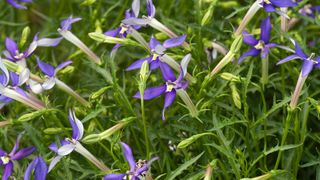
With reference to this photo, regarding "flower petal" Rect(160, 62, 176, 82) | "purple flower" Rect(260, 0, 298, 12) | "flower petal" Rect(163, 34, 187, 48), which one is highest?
"purple flower" Rect(260, 0, 298, 12)

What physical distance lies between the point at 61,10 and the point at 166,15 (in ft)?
1.78

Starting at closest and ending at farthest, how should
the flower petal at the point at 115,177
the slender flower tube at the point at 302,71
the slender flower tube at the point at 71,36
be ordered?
the flower petal at the point at 115,177 → the slender flower tube at the point at 302,71 → the slender flower tube at the point at 71,36

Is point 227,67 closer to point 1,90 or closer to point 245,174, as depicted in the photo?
point 245,174

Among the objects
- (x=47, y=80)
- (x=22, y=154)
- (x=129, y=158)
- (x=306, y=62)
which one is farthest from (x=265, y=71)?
(x=22, y=154)

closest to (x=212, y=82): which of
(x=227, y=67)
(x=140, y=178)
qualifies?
(x=227, y=67)

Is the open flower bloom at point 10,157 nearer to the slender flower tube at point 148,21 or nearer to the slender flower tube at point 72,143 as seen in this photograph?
the slender flower tube at point 72,143

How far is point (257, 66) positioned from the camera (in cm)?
218

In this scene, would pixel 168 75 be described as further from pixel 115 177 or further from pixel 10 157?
pixel 10 157

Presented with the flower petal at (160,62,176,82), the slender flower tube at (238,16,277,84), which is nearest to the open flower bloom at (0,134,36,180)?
the flower petal at (160,62,176,82)

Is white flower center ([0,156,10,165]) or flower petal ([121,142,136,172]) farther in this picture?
white flower center ([0,156,10,165])

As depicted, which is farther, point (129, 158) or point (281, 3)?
point (281, 3)

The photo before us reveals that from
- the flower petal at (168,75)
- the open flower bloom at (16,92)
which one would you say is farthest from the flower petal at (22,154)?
the flower petal at (168,75)

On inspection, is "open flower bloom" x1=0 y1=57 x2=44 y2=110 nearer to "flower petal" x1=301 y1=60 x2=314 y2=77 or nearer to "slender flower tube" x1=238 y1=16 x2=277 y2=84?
"slender flower tube" x1=238 y1=16 x2=277 y2=84

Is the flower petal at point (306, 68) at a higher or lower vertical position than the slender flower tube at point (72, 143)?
higher
